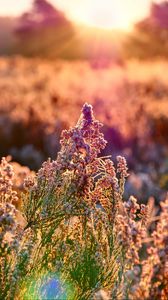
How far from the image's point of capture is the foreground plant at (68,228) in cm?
376

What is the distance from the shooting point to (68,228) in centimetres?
415

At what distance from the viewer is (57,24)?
81.7 meters

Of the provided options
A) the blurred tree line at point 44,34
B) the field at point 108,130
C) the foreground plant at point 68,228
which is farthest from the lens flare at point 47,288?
the blurred tree line at point 44,34

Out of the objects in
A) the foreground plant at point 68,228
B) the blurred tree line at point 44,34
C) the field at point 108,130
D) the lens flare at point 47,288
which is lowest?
the lens flare at point 47,288

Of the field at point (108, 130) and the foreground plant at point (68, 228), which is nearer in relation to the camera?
the foreground plant at point (68, 228)

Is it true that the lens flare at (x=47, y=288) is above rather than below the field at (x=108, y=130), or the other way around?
→ below

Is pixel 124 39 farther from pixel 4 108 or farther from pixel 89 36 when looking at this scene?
pixel 4 108

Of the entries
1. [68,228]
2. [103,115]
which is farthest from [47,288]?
[103,115]

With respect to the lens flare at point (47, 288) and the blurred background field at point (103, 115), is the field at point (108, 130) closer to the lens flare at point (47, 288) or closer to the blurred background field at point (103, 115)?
the blurred background field at point (103, 115)

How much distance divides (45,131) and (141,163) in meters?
2.95

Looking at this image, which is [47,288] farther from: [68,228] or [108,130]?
[108,130]

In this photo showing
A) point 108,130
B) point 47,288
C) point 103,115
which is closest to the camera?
point 47,288

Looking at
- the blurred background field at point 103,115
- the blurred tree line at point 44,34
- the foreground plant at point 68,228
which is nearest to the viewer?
the foreground plant at point 68,228

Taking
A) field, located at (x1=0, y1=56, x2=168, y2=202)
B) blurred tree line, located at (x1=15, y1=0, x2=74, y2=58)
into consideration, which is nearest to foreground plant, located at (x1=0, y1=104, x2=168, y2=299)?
field, located at (x1=0, y1=56, x2=168, y2=202)
